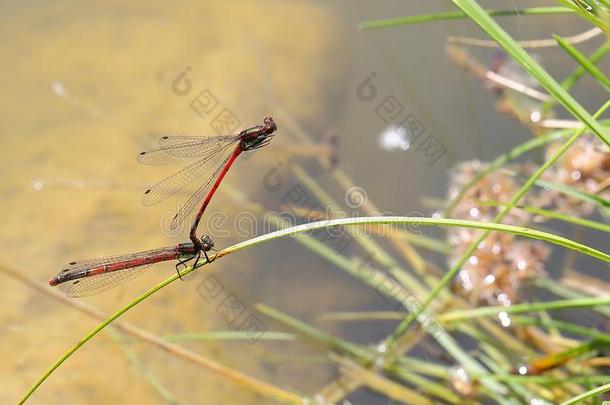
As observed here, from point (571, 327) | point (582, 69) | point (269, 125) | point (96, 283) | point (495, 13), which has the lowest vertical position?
point (571, 327)

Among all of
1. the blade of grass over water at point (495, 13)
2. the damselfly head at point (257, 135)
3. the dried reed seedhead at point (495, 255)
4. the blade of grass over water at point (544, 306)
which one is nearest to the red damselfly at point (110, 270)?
the damselfly head at point (257, 135)

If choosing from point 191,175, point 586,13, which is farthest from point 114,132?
point 586,13

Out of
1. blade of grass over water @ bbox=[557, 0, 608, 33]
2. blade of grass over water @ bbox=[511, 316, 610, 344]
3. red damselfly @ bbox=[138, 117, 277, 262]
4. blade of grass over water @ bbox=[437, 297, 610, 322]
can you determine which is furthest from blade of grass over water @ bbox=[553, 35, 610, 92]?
red damselfly @ bbox=[138, 117, 277, 262]

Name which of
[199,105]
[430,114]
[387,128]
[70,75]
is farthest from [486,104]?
[70,75]

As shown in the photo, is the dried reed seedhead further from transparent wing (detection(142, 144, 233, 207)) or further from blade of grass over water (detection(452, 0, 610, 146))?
blade of grass over water (detection(452, 0, 610, 146))

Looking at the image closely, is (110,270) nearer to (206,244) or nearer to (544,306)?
(206,244)

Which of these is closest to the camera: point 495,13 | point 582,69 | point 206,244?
point 495,13
